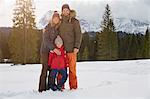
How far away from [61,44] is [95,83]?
4.18ft

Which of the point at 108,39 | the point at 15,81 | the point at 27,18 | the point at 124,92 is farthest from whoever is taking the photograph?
the point at 108,39

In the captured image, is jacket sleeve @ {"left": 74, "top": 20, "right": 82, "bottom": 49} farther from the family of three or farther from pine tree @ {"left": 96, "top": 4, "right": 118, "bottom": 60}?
pine tree @ {"left": 96, "top": 4, "right": 118, "bottom": 60}

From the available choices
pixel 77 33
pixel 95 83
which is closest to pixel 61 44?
pixel 77 33

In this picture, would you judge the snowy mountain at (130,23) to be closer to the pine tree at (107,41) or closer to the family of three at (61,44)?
the pine tree at (107,41)

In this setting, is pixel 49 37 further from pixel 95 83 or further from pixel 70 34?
pixel 95 83

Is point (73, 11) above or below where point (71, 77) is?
above

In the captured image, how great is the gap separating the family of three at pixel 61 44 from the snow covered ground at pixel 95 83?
37cm

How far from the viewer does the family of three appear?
6.16m

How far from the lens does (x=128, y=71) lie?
8258 mm

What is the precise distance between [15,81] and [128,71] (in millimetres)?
2577

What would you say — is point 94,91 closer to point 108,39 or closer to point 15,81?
point 15,81

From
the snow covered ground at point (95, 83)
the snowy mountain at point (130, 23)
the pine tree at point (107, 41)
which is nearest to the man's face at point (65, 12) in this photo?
the snow covered ground at point (95, 83)

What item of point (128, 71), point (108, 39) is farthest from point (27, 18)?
point (108, 39)

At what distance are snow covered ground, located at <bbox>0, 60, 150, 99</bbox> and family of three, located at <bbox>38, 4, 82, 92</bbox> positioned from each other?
1.20 feet
